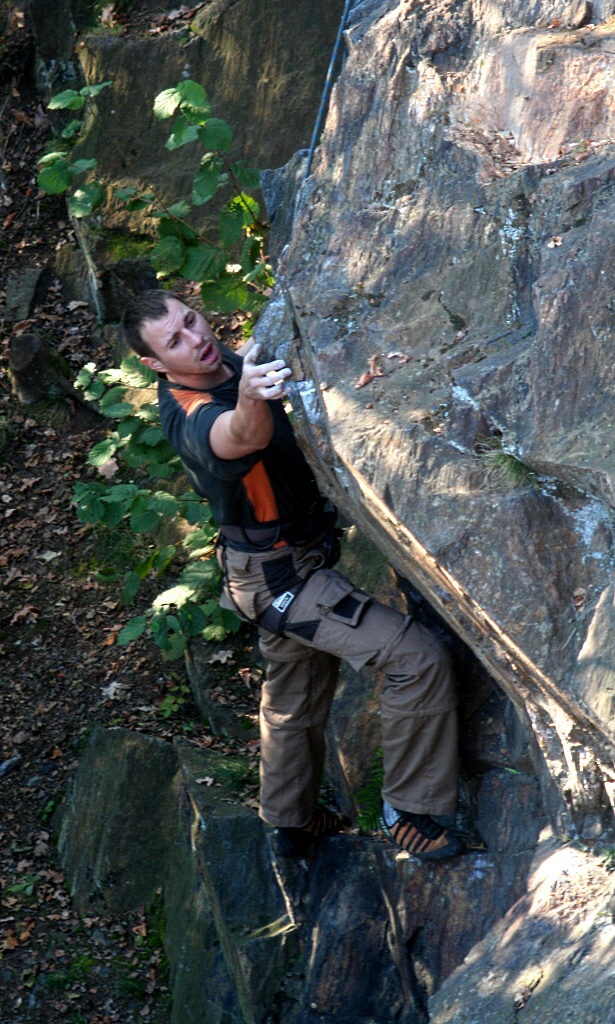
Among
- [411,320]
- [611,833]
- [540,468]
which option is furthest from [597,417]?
[611,833]

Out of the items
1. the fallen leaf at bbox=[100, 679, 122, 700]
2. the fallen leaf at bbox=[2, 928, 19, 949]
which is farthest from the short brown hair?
the fallen leaf at bbox=[2, 928, 19, 949]

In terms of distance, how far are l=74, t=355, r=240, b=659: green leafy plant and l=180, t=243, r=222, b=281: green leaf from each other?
701 millimetres

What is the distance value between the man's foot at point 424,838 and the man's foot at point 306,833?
0.64 m

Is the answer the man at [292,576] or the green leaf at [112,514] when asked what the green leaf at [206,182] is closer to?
the man at [292,576]

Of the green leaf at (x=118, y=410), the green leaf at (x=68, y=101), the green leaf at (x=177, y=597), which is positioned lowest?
the green leaf at (x=177, y=597)

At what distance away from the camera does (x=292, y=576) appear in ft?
14.4

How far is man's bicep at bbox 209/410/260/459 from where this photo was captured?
383 centimetres

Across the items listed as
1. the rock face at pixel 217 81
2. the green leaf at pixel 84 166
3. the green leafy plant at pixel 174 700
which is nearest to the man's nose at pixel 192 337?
the green leaf at pixel 84 166

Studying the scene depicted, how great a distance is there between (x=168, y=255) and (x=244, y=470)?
99.4 inches

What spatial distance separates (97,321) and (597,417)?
6.86m

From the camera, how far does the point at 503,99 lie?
3.86 metres

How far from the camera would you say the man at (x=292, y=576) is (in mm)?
4191

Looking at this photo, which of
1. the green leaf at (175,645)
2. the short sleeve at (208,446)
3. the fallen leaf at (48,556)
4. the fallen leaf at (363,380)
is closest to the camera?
the fallen leaf at (363,380)

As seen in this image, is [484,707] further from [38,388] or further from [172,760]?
[38,388]
